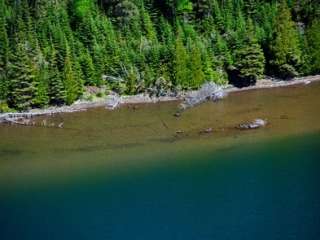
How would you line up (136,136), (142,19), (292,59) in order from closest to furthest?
(136,136)
(292,59)
(142,19)

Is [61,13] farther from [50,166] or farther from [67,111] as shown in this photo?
[50,166]

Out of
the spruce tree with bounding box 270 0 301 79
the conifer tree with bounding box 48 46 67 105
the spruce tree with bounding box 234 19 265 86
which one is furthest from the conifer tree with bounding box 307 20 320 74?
the conifer tree with bounding box 48 46 67 105

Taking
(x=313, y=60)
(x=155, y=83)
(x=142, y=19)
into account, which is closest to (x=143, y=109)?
(x=155, y=83)

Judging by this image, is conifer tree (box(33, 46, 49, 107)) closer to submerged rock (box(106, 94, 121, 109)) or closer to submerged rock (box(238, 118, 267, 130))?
submerged rock (box(106, 94, 121, 109))

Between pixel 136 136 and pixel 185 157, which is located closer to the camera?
pixel 185 157

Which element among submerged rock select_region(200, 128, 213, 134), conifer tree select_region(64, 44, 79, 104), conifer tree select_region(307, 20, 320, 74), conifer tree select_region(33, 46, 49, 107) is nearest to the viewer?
submerged rock select_region(200, 128, 213, 134)

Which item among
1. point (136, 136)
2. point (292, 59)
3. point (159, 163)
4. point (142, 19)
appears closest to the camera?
point (159, 163)

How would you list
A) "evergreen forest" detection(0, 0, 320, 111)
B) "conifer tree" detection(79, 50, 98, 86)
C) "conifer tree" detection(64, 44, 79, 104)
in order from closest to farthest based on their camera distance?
"conifer tree" detection(64, 44, 79, 104)
"evergreen forest" detection(0, 0, 320, 111)
"conifer tree" detection(79, 50, 98, 86)
